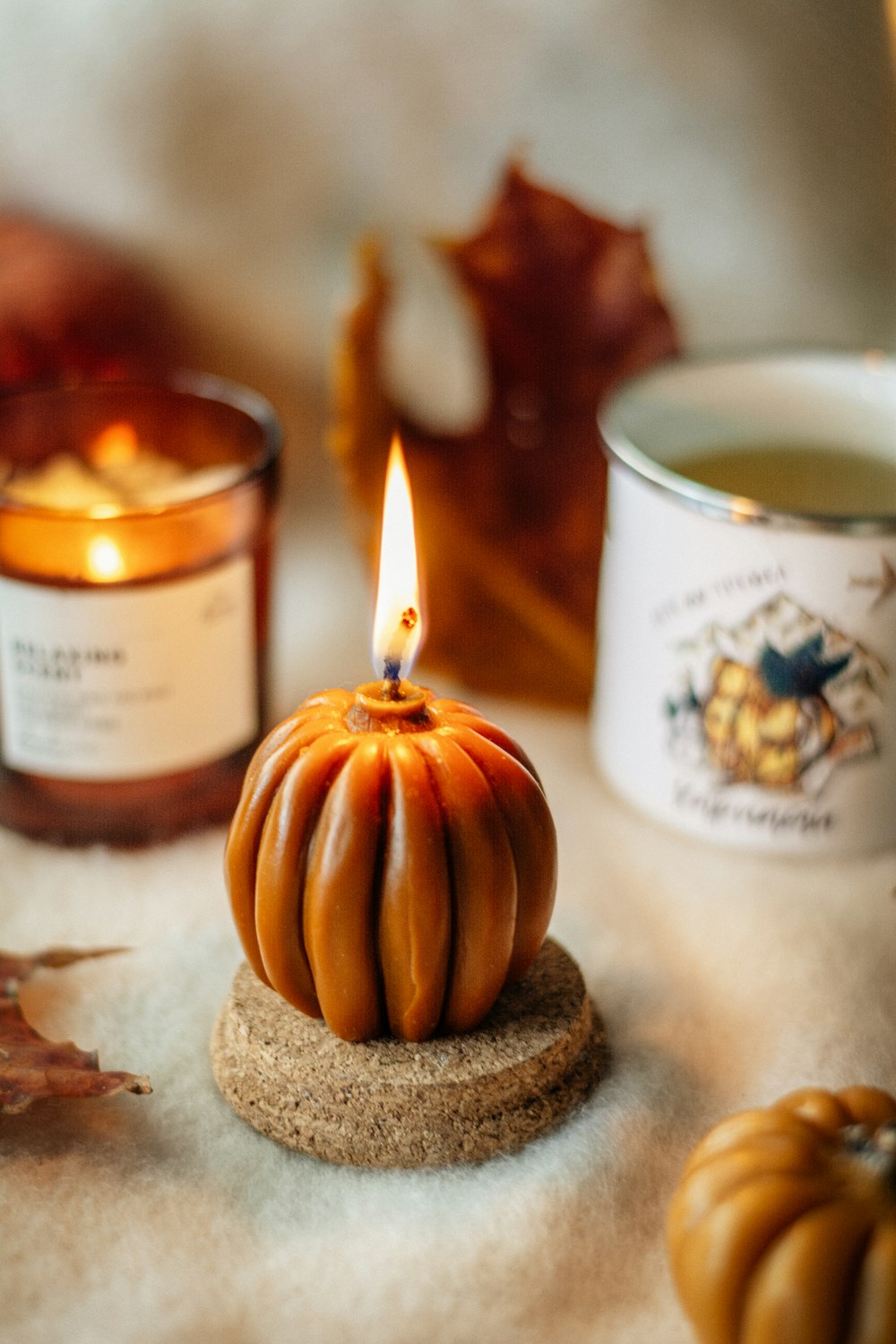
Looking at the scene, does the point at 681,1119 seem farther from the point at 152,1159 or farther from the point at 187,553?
the point at 187,553

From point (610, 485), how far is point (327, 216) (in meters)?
0.25

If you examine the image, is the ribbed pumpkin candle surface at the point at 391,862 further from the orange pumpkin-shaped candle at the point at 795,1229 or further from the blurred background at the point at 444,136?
the blurred background at the point at 444,136

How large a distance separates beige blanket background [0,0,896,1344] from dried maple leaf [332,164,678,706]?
4 cm

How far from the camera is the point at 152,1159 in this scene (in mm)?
402

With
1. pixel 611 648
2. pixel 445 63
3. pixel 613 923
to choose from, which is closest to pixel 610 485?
pixel 611 648

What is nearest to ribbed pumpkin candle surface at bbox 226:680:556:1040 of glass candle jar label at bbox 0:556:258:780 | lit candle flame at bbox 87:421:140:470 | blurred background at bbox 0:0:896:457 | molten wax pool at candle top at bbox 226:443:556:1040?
molten wax pool at candle top at bbox 226:443:556:1040

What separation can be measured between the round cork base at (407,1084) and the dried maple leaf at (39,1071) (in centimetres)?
3

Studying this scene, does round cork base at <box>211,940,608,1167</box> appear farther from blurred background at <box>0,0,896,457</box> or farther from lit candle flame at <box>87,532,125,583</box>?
blurred background at <box>0,0,896,457</box>

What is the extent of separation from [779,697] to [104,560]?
238 mm

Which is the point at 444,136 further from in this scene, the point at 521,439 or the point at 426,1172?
the point at 426,1172

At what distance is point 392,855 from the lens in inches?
14.9

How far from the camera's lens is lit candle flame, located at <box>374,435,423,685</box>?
0.39m

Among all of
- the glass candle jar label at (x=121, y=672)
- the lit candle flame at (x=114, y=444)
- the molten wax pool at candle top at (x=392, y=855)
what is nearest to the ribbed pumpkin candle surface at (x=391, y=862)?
the molten wax pool at candle top at (x=392, y=855)

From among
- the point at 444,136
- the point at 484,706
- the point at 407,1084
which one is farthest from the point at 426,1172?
the point at 444,136
